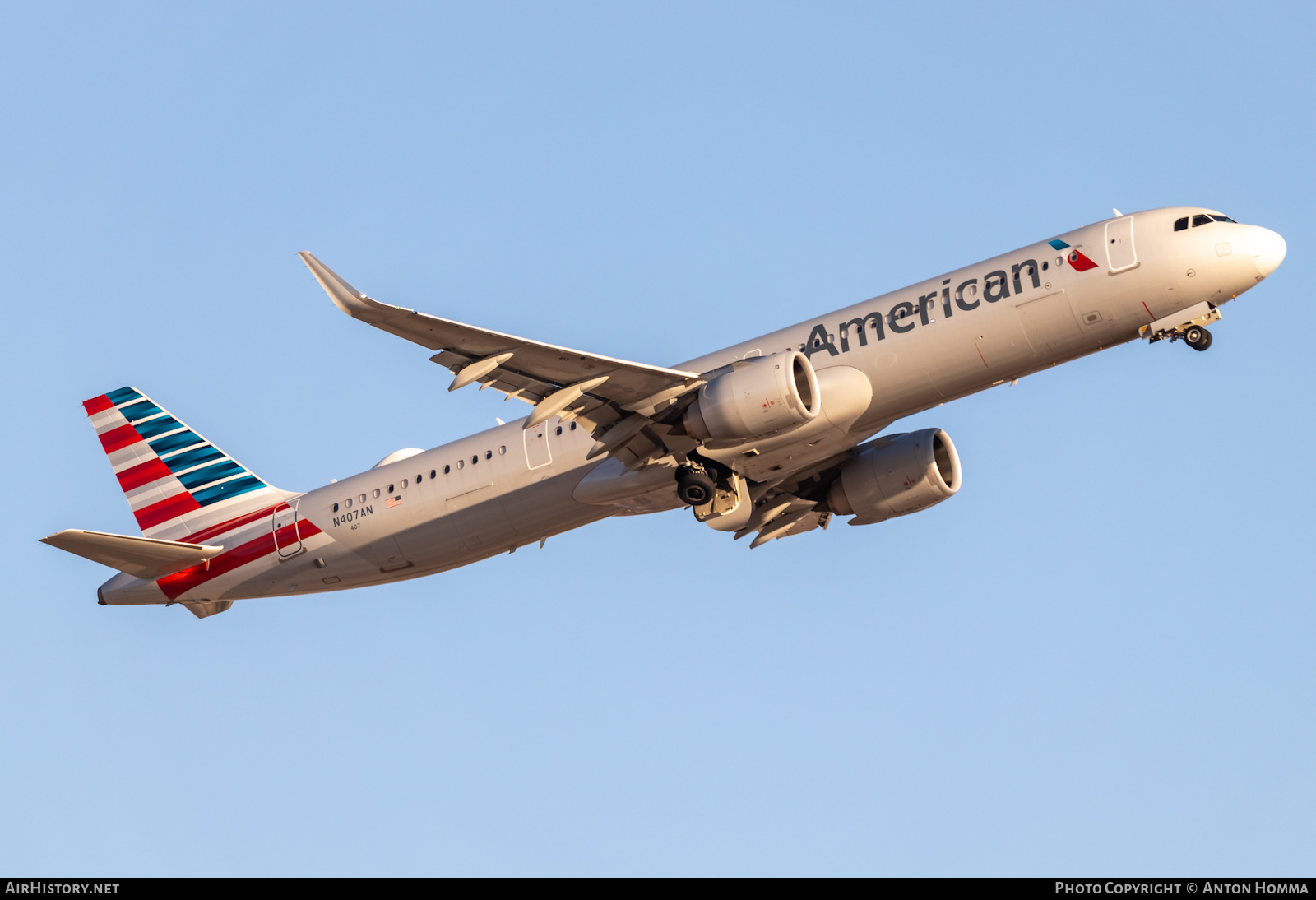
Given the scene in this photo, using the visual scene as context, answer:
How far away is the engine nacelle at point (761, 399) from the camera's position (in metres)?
31.8

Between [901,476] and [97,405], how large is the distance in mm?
24372

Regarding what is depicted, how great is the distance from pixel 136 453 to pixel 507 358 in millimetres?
17317

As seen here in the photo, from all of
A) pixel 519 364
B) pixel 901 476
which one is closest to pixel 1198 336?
pixel 901 476

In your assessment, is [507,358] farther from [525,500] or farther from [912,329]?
[912,329]

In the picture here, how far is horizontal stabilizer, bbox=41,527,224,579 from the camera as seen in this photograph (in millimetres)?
36688

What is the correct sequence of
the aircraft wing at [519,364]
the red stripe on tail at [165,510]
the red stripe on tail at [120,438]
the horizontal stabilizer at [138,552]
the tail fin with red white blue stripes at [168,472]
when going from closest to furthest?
the aircraft wing at [519,364] → the horizontal stabilizer at [138,552] → the tail fin with red white blue stripes at [168,472] → the red stripe on tail at [165,510] → the red stripe on tail at [120,438]

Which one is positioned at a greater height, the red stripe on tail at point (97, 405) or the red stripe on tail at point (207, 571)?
the red stripe on tail at point (97, 405)

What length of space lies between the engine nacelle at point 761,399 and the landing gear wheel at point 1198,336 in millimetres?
8541

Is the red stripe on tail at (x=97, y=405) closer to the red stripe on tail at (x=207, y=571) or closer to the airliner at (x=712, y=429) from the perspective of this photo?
the airliner at (x=712, y=429)

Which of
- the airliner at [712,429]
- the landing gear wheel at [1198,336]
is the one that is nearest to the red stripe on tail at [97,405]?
the airliner at [712,429]

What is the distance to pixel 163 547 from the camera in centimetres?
3903

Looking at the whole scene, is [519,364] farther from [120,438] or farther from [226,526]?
[120,438]

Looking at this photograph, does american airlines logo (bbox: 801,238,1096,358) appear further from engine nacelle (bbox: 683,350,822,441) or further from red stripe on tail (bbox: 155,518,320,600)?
red stripe on tail (bbox: 155,518,320,600)
